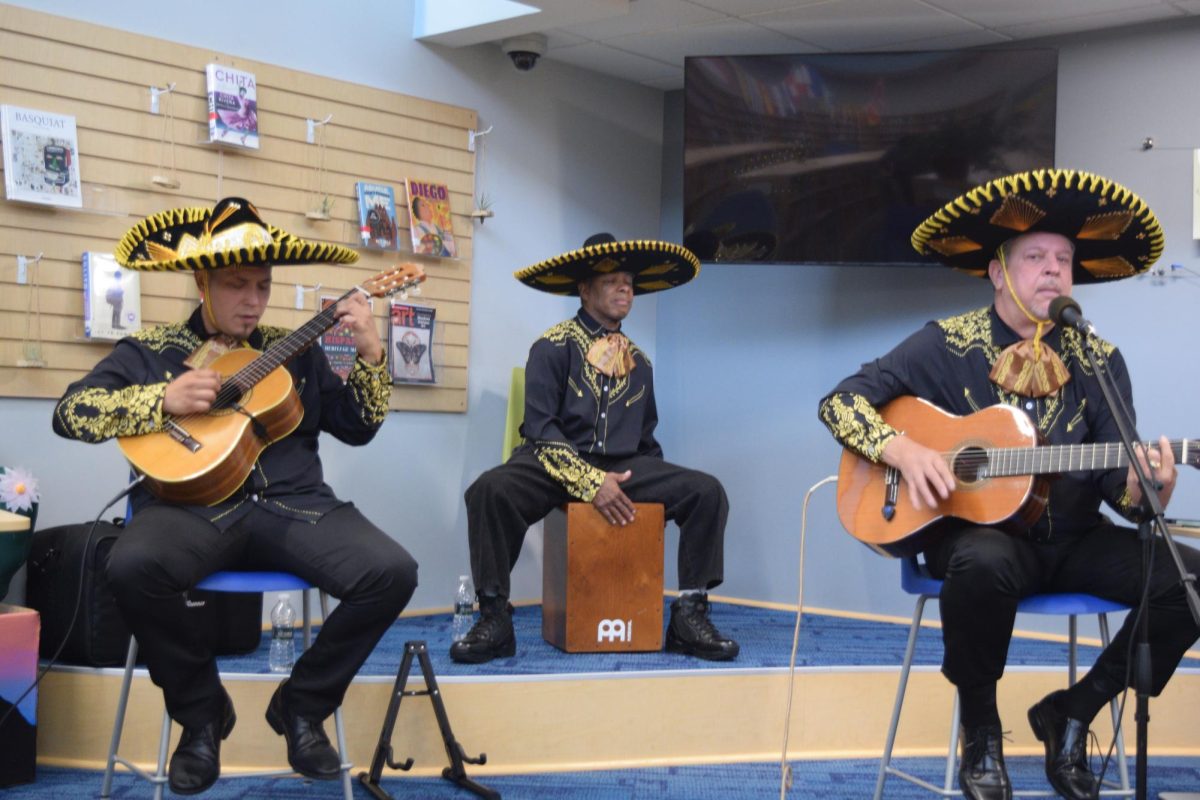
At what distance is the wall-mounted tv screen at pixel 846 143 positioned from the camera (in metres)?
4.94

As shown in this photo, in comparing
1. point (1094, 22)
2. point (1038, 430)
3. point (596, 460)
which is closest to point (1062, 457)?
point (1038, 430)

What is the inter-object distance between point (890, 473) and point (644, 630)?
1.38 m

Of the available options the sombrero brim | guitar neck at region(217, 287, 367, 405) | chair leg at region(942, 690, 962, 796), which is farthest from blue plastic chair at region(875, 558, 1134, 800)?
the sombrero brim

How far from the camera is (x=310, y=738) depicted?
306 centimetres

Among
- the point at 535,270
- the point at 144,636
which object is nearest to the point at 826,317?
the point at 535,270

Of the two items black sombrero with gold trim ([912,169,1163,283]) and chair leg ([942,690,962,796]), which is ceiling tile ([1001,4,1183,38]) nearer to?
black sombrero with gold trim ([912,169,1163,283])

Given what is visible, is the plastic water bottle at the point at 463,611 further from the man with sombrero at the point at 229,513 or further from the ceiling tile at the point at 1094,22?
the ceiling tile at the point at 1094,22

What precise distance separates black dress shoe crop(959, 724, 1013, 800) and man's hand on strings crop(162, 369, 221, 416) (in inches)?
76.5

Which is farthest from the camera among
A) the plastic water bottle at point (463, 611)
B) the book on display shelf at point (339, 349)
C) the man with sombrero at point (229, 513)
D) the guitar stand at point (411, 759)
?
the book on display shelf at point (339, 349)

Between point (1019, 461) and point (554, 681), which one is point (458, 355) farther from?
point (1019, 461)

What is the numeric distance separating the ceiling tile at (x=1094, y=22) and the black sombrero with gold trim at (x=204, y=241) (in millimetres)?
2976

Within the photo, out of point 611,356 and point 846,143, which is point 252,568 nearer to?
point 611,356

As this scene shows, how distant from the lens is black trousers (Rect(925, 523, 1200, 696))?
114 inches

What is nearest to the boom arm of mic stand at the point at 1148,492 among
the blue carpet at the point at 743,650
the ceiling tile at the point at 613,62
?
the blue carpet at the point at 743,650
